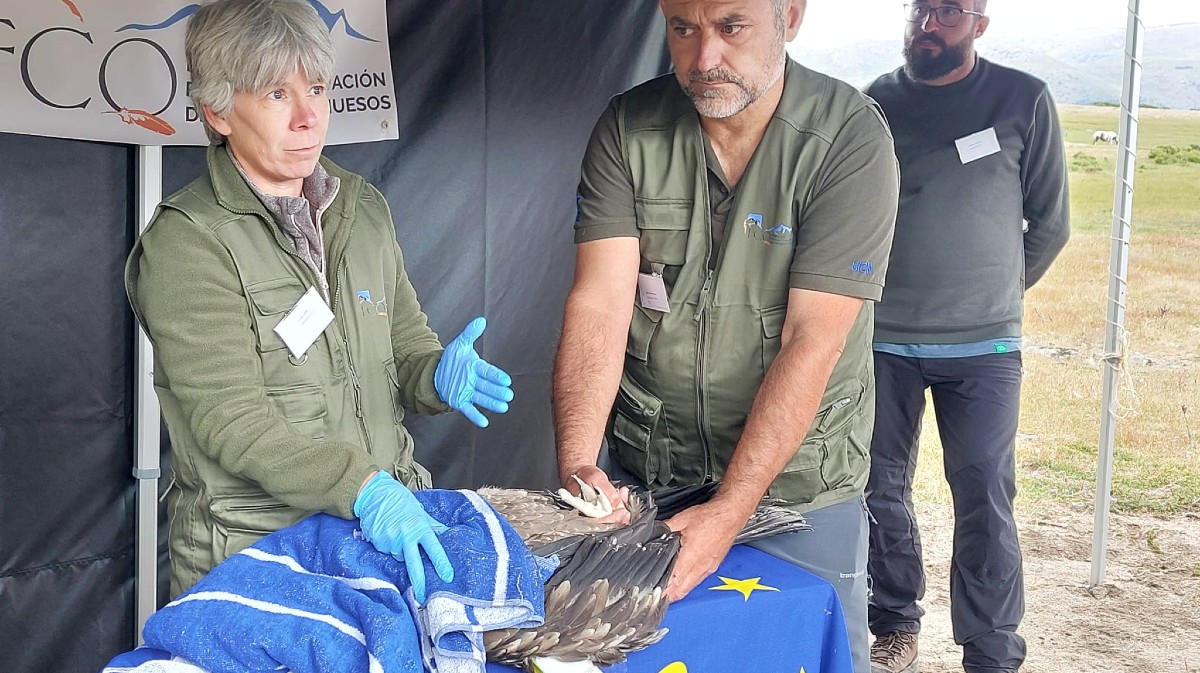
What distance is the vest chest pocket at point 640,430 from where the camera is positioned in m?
1.97

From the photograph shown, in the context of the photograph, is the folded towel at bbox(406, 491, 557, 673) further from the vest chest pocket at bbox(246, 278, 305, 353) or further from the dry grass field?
the dry grass field

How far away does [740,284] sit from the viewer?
190 centimetres

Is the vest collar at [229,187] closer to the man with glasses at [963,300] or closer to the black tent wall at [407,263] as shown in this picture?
the black tent wall at [407,263]

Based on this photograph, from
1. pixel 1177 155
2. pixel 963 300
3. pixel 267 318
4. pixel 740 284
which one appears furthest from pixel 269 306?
pixel 1177 155

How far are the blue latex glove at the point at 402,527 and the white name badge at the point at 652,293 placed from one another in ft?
2.30

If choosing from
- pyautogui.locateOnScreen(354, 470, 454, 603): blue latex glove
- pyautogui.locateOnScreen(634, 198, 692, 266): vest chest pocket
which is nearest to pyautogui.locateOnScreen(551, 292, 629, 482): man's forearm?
pyautogui.locateOnScreen(634, 198, 692, 266): vest chest pocket

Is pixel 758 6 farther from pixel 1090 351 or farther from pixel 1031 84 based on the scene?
pixel 1090 351

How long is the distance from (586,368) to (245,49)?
0.79 meters

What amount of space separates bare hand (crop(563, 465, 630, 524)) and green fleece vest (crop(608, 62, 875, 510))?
0.24 meters

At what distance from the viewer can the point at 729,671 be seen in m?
1.53

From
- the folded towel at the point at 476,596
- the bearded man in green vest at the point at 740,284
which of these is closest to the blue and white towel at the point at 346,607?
the folded towel at the point at 476,596

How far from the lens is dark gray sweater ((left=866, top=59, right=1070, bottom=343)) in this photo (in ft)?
10.1

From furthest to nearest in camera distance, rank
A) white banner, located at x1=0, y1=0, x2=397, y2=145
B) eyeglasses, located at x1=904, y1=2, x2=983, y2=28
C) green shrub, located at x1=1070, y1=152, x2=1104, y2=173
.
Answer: green shrub, located at x1=1070, y1=152, x2=1104, y2=173, eyeglasses, located at x1=904, y1=2, x2=983, y2=28, white banner, located at x1=0, y1=0, x2=397, y2=145

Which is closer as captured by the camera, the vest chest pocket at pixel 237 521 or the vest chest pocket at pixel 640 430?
the vest chest pocket at pixel 237 521
